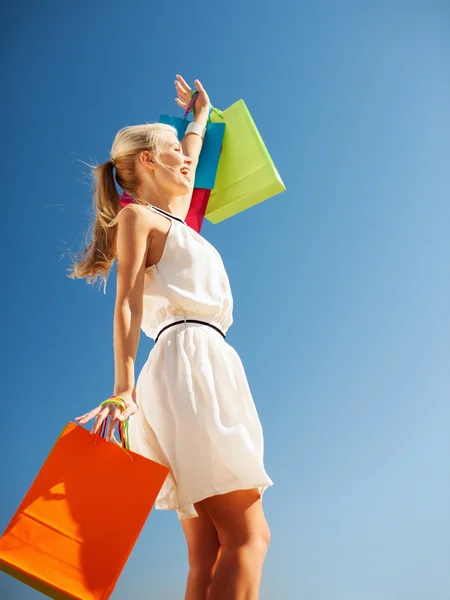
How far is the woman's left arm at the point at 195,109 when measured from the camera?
248cm

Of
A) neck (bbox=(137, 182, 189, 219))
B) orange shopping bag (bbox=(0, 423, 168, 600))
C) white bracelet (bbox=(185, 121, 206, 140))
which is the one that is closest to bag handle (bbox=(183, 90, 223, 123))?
white bracelet (bbox=(185, 121, 206, 140))

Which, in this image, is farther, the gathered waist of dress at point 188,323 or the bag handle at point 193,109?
the bag handle at point 193,109

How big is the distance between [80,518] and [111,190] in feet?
4.38

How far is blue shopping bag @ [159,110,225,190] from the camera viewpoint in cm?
253

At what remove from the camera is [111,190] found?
2.32m

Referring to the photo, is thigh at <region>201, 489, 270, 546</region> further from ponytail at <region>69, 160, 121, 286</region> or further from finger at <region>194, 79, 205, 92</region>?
finger at <region>194, 79, 205, 92</region>

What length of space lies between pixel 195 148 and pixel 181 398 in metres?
1.25

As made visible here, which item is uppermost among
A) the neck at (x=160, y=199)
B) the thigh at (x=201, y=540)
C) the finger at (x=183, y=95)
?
the finger at (x=183, y=95)

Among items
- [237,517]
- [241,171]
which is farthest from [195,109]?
[237,517]

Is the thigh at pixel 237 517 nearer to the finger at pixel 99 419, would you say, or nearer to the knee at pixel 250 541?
the knee at pixel 250 541

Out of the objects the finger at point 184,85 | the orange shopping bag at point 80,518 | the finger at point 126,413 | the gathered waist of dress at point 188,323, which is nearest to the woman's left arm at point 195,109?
the finger at point 184,85

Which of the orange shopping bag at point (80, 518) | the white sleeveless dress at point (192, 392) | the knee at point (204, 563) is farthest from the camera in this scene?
the knee at point (204, 563)

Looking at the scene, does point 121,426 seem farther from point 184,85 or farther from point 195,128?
point 184,85

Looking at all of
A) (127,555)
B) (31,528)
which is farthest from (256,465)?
(31,528)
